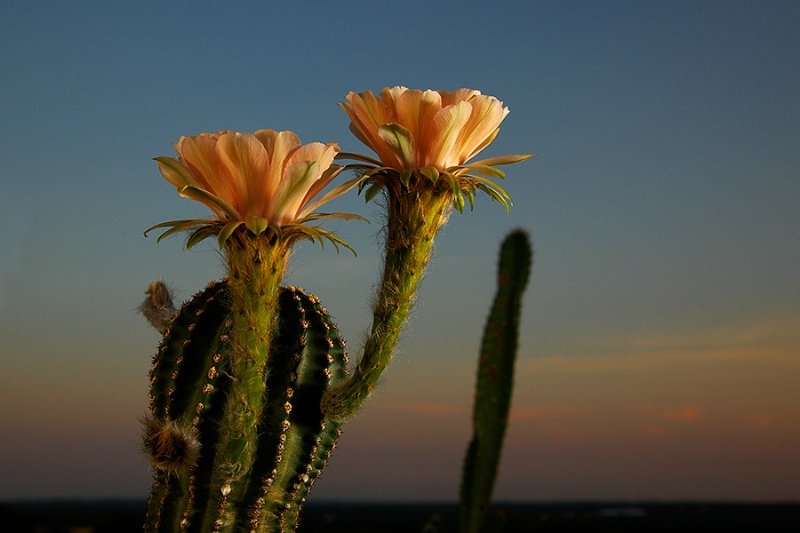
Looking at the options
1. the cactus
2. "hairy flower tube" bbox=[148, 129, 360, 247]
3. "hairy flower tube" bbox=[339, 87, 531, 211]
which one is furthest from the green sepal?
the cactus

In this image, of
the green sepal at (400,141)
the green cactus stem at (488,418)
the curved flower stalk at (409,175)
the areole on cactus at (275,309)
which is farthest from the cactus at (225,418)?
the green cactus stem at (488,418)

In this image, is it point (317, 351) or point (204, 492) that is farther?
point (317, 351)

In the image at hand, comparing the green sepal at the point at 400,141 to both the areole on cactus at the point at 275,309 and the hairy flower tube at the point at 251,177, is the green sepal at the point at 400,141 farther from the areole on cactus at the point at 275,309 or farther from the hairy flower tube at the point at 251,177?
the hairy flower tube at the point at 251,177

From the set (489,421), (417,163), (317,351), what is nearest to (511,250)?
(489,421)

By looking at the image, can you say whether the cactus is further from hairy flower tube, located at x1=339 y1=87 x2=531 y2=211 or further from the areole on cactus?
hairy flower tube, located at x1=339 y1=87 x2=531 y2=211

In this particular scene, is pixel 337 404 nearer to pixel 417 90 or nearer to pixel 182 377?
pixel 182 377
